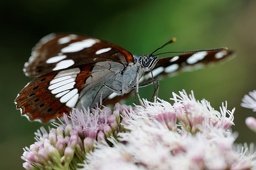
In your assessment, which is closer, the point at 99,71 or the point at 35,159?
the point at 35,159

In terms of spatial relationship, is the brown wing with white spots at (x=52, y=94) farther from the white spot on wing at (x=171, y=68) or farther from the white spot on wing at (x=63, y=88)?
the white spot on wing at (x=171, y=68)

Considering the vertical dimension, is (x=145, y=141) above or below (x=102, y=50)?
below

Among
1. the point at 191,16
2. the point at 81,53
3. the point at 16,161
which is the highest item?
the point at 81,53

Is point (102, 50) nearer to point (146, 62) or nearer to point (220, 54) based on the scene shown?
point (146, 62)

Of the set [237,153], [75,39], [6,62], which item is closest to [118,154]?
[237,153]

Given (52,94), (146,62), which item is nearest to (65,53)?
(52,94)

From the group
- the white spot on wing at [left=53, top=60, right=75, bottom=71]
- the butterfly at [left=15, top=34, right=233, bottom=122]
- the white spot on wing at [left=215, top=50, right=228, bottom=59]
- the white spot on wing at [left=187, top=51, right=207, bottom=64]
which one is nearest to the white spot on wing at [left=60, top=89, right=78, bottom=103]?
the butterfly at [left=15, top=34, right=233, bottom=122]

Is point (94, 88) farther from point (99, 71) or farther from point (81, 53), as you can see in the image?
point (81, 53)

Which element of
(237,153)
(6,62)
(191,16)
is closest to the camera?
(237,153)
